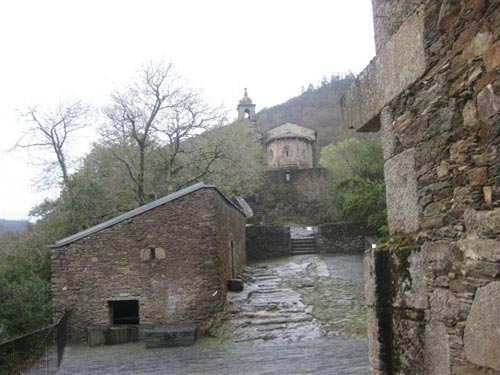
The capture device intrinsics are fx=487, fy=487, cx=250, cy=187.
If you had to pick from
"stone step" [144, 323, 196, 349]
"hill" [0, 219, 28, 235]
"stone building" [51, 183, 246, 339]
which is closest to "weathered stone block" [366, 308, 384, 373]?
"stone step" [144, 323, 196, 349]

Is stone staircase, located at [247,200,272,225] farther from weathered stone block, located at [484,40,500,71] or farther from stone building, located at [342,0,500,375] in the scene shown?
weathered stone block, located at [484,40,500,71]

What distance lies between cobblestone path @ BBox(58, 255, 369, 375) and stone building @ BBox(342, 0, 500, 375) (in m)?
4.77

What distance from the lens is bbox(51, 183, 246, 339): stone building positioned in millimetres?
12742

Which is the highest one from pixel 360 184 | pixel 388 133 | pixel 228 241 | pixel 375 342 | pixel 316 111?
pixel 316 111

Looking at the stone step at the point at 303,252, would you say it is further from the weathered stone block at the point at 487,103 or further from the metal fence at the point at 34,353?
the weathered stone block at the point at 487,103

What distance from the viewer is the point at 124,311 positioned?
47.0 ft

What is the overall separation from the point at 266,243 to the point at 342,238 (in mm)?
3558

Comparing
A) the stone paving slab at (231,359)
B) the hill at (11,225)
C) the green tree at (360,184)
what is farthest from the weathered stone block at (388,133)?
the hill at (11,225)

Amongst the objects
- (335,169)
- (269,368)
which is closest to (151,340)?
(269,368)

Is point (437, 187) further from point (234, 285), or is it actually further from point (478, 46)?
point (234, 285)

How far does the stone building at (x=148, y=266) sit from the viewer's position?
12742 millimetres

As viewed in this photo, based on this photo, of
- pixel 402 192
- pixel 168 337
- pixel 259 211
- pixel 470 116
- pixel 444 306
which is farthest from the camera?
pixel 259 211

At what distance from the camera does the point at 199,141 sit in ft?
76.4

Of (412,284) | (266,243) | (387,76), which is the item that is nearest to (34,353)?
(412,284)
